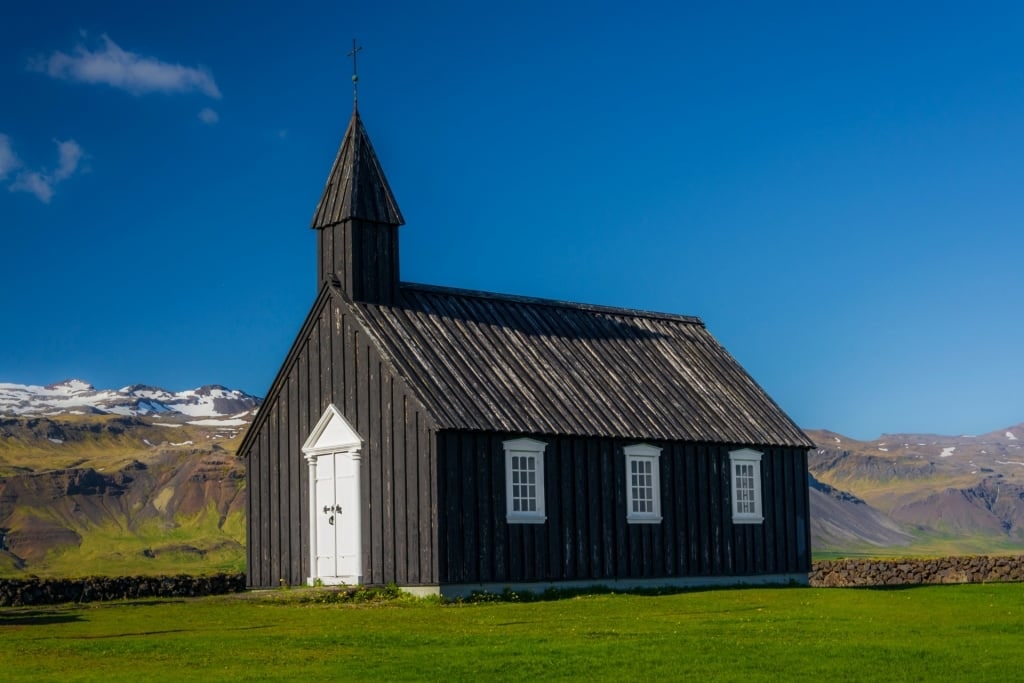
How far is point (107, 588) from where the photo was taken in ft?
115

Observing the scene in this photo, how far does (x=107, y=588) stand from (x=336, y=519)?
645 cm

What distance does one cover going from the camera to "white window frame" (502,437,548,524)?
32.1 metres

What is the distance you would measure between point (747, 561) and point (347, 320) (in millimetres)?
12328

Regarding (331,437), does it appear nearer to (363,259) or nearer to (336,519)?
(336,519)

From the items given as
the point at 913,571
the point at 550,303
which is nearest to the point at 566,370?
the point at 550,303

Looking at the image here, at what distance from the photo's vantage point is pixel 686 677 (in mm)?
17312

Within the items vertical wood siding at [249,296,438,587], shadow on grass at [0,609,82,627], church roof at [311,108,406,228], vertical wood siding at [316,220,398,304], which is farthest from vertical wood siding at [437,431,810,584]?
shadow on grass at [0,609,82,627]

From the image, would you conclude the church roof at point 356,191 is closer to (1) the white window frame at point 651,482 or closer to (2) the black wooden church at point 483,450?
(2) the black wooden church at point 483,450

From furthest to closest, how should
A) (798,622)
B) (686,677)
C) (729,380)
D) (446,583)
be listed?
(729,380)
(446,583)
(798,622)
(686,677)

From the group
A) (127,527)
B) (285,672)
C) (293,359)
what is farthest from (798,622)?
(127,527)

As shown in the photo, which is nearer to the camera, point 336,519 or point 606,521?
point 336,519

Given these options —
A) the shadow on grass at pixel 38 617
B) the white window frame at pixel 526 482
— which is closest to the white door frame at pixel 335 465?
the white window frame at pixel 526 482

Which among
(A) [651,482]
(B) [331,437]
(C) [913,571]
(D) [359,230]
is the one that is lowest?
(C) [913,571]

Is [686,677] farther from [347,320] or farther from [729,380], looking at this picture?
[729,380]
